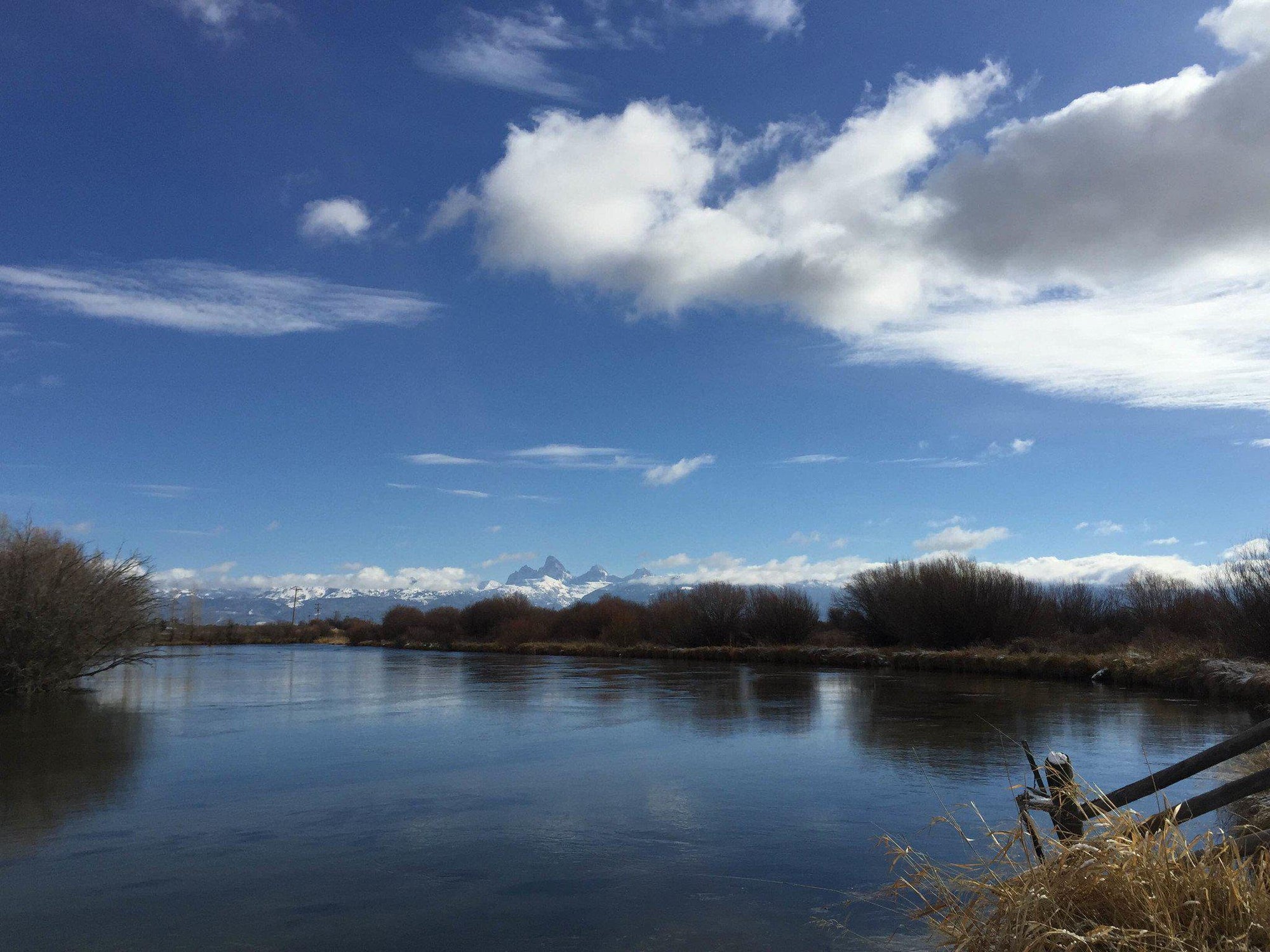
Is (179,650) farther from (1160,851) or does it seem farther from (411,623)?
(1160,851)

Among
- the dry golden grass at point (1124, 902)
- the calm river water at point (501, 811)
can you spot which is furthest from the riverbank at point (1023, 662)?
the dry golden grass at point (1124, 902)

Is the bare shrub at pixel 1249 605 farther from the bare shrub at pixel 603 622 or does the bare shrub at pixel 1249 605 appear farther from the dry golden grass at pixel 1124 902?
the bare shrub at pixel 603 622

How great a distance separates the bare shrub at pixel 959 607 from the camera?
4088 cm

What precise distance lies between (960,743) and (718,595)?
42.3 metres

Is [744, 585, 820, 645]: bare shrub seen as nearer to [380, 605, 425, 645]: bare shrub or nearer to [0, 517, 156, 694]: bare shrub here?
[0, 517, 156, 694]: bare shrub

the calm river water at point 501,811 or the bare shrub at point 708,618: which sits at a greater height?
the bare shrub at point 708,618

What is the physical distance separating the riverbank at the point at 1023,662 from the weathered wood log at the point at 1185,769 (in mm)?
18017

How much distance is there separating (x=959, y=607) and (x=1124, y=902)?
39.8m

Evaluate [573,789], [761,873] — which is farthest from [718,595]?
[761,873]

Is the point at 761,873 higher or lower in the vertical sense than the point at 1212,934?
lower

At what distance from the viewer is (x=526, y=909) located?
264 inches

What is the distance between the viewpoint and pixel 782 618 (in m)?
53.1

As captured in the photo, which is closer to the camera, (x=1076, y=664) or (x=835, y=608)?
(x=1076, y=664)

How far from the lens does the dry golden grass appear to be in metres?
3.54
